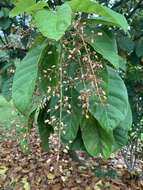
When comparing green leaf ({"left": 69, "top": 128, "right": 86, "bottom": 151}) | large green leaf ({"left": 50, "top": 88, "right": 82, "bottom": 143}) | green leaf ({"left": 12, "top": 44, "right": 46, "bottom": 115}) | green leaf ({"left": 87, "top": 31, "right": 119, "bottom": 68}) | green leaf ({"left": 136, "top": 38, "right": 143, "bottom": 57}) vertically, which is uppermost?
green leaf ({"left": 87, "top": 31, "right": 119, "bottom": 68})

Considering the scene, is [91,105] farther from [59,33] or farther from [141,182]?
[141,182]

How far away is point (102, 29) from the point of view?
1.64m

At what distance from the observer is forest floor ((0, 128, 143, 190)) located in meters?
4.02

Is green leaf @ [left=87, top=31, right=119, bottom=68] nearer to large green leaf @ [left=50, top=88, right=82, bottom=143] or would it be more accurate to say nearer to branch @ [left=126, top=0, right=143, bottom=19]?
large green leaf @ [left=50, top=88, right=82, bottom=143]

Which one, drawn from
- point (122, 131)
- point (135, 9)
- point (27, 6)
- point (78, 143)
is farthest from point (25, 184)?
point (27, 6)

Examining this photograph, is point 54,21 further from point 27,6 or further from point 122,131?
point 122,131

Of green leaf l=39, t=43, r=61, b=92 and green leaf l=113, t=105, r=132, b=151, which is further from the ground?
green leaf l=39, t=43, r=61, b=92

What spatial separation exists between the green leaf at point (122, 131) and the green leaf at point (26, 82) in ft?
1.05

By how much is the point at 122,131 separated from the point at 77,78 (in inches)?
10.8

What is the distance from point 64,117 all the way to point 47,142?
1.02 feet

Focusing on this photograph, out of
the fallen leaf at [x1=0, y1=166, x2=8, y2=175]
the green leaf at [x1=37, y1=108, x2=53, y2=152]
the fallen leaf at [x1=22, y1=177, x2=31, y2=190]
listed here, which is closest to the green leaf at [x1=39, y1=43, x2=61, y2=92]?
the green leaf at [x1=37, y1=108, x2=53, y2=152]

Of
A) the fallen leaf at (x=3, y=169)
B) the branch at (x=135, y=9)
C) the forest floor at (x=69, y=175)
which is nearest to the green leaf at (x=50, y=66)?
the branch at (x=135, y=9)

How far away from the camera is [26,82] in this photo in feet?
4.83

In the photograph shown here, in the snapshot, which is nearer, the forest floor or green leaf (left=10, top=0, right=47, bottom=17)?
green leaf (left=10, top=0, right=47, bottom=17)
